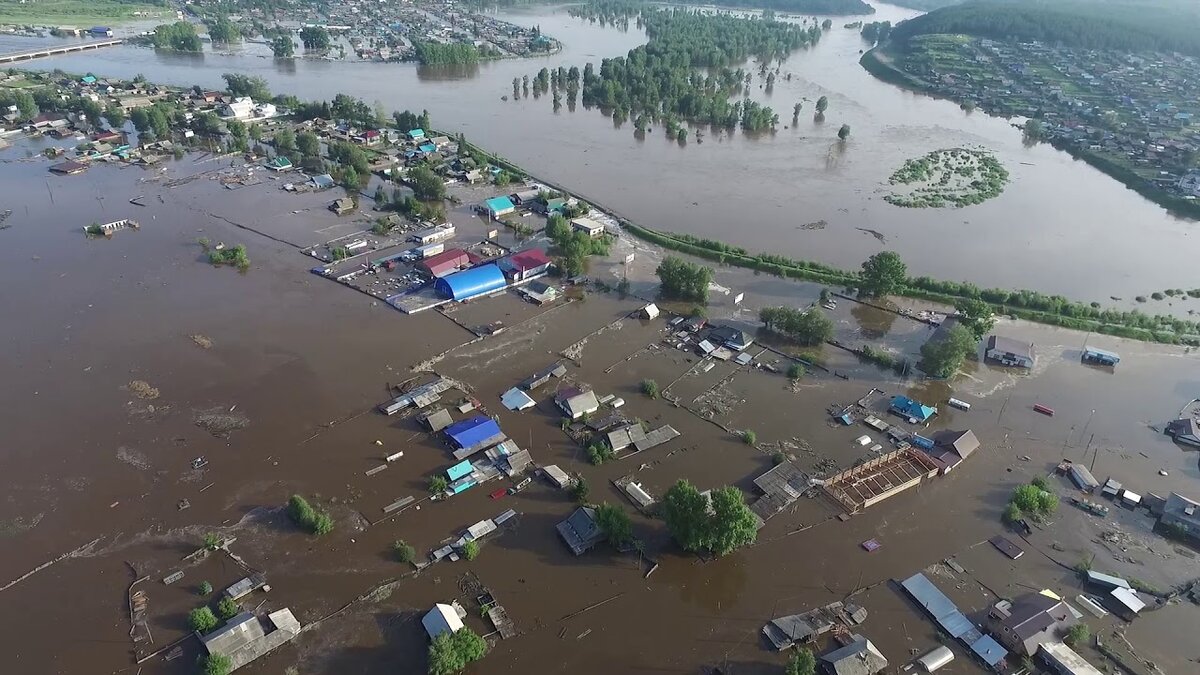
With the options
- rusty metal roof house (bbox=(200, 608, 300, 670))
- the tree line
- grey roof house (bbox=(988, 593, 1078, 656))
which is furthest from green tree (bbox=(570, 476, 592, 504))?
the tree line

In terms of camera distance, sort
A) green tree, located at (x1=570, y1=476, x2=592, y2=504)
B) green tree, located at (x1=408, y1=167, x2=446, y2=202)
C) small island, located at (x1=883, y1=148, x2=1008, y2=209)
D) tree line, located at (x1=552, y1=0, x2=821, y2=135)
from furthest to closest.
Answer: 1. tree line, located at (x1=552, y1=0, x2=821, y2=135)
2. small island, located at (x1=883, y1=148, x2=1008, y2=209)
3. green tree, located at (x1=408, y1=167, x2=446, y2=202)
4. green tree, located at (x1=570, y1=476, x2=592, y2=504)

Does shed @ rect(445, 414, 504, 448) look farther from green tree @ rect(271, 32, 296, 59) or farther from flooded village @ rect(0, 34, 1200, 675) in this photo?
green tree @ rect(271, 32, 296, 59)

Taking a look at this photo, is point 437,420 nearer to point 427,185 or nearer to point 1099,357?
point 427,185

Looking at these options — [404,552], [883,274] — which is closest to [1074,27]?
[883,274]

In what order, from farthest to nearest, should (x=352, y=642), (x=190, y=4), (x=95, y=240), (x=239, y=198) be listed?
1. (x=190, y=4)
2. (x=239, y=198)
3. (x=95, y=240)
4. (x=352, y=642)

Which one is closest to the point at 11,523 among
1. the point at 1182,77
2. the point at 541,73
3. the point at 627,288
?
the point at 627,288

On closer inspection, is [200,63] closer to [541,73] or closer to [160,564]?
[541,73]

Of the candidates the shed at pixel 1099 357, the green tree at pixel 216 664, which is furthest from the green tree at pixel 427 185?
the shed at pixel 1099 357
